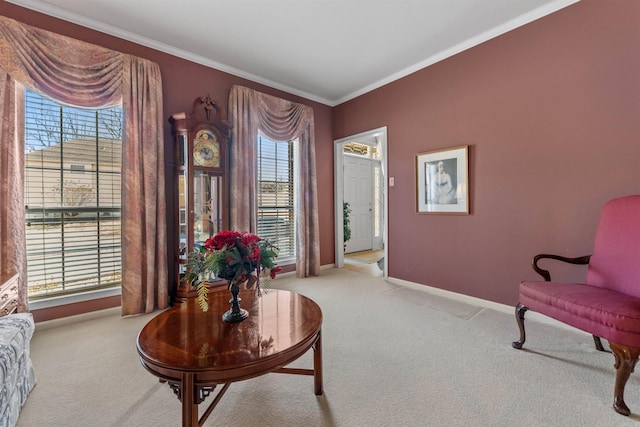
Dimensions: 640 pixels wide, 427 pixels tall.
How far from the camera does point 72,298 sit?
2.55 m

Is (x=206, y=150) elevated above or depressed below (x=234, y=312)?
above

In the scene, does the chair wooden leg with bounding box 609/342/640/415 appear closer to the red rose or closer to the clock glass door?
the red rose

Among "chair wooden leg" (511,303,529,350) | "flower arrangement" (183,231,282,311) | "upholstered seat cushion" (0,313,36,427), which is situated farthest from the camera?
"chair wooden leg" (511,303,529,350)

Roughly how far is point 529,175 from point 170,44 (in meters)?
3.93

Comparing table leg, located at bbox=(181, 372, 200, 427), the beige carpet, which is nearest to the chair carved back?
the beige carpet

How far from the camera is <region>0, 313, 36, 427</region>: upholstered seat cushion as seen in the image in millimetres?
1221

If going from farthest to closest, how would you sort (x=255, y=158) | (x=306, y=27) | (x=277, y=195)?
(x=277, y=195) < (x=255, y=158) < (x=306, y=27)

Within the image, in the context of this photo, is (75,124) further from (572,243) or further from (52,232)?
(572,243)

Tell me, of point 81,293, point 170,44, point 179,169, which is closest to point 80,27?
point 170,44

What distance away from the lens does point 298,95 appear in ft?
13.7

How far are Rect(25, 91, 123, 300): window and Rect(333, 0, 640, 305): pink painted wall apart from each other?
335 centimetres

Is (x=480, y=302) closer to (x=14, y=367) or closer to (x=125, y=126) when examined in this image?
(x=14, y=367)

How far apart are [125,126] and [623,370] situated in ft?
13.3

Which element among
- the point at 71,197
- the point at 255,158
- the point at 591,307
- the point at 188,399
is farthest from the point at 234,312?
the point at 255,158
